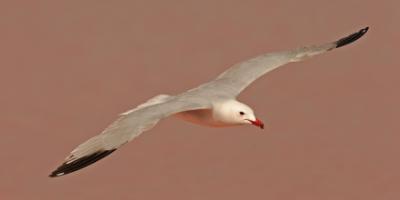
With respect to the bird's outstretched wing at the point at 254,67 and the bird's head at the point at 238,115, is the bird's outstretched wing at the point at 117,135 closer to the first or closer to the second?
the bird's head at the point at 238,115

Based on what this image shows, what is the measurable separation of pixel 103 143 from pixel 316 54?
2719 mm

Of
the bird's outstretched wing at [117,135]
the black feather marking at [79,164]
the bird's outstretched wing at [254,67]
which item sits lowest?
the black feather marking at [79,164]

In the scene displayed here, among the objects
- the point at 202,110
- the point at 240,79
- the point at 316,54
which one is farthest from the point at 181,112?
the point at 316,54

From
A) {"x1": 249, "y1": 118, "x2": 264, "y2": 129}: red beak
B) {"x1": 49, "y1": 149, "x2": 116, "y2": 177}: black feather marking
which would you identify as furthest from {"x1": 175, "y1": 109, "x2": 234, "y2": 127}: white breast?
{"x1": 49, "y1": 149, "x2": 116, "y2": 177}: black feather marking

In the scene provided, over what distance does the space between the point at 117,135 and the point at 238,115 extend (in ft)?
3.89

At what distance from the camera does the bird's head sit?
6660 mm

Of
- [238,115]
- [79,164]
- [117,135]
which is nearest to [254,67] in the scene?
[238,115]

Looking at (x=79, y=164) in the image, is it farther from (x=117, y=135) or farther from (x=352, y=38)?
(x=352, y=38)

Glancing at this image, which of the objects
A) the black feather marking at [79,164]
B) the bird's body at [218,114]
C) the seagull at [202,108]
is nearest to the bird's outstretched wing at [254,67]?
the seagull at [202,108]

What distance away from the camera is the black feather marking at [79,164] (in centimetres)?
549

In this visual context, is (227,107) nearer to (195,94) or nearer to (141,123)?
(195,94)

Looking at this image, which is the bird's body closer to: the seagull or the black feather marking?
the seagull

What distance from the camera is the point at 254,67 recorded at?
7.62m

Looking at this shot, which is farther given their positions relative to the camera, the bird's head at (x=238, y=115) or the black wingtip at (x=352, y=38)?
the black wingtip at (x=352, y=38)
